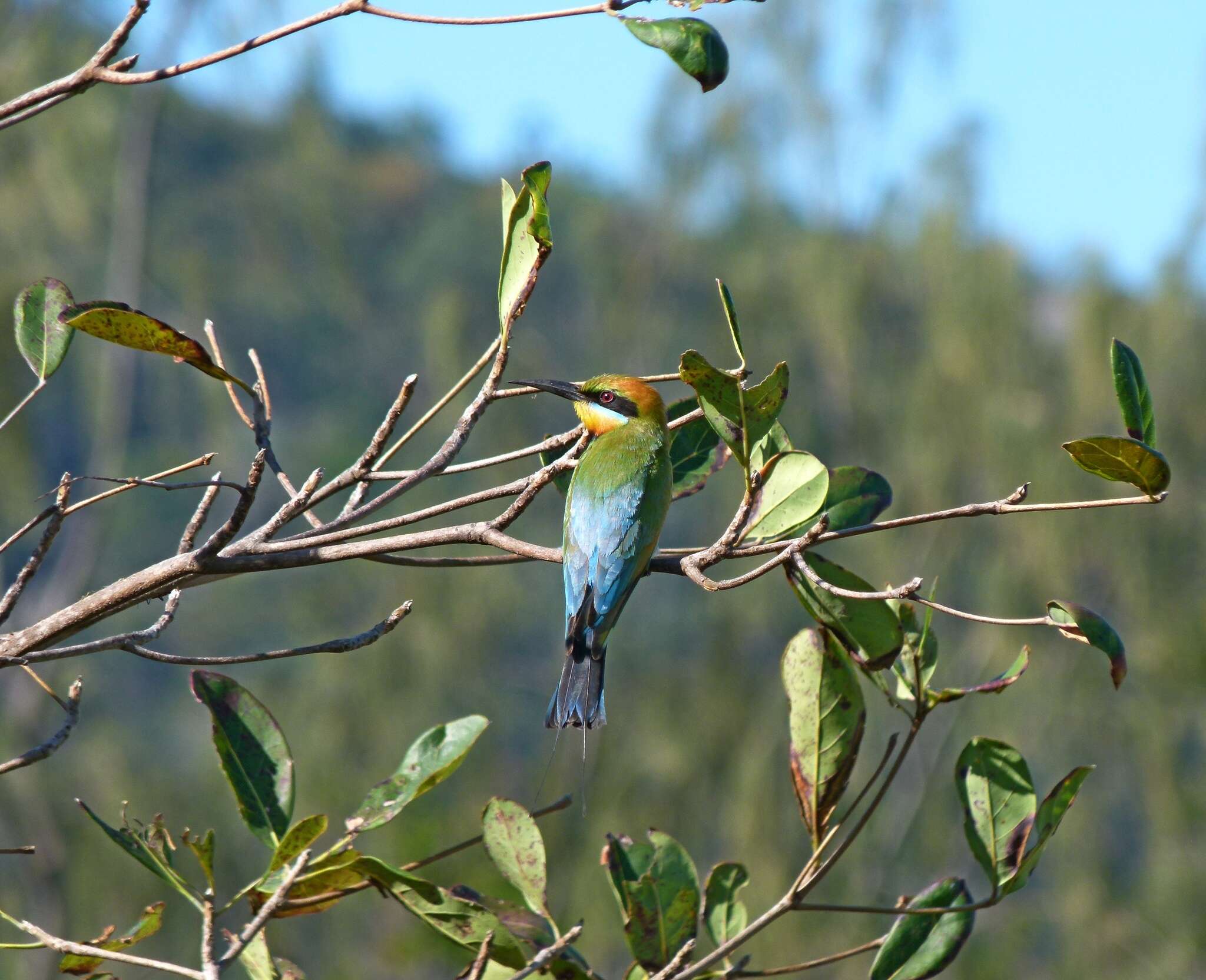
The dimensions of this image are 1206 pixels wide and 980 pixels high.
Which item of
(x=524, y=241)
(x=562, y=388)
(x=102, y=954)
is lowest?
(x=562, y=388)

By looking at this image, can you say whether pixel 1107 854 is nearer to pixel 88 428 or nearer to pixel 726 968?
pixel 726 968

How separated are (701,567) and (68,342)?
0.69 metres

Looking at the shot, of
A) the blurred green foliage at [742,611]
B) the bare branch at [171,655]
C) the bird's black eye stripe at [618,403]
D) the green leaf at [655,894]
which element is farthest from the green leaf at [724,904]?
the blurred green foliage at [742,611]

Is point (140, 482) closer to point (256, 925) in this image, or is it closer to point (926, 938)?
point (256, 925)

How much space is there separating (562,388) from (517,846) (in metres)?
0.97

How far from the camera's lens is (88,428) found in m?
19.9

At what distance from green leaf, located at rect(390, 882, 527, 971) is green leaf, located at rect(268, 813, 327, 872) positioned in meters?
0.13

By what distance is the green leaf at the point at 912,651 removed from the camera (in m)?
1.25

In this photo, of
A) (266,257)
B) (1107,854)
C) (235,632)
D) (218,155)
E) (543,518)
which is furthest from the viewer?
(218,155)

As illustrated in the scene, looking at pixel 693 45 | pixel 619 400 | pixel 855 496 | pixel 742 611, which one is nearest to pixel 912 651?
pixel 855 496

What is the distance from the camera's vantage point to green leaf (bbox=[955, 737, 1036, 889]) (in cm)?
125

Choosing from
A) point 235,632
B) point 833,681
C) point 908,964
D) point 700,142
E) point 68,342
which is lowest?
point 235,632

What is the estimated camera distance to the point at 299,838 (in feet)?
3.47

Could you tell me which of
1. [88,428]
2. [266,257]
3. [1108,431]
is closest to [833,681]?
[1108,431]
